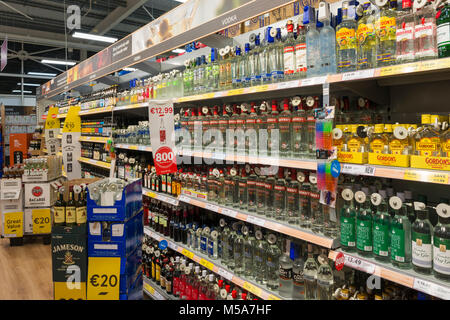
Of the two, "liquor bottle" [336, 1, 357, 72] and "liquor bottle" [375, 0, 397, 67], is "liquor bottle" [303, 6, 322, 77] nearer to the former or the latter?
"liquor bottle" [336, 1, 357, 72]

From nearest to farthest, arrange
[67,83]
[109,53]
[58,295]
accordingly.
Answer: [58,295] → [109,53] → [67,83]

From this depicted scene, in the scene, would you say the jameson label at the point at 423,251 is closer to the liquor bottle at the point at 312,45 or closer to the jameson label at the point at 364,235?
the jameson label at the point at 364,235

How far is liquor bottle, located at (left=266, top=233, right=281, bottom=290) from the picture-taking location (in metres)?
2.04

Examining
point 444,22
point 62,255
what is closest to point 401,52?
point 444,22

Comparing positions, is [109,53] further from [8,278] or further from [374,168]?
[374,168]

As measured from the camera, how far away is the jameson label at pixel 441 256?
49.8 inches

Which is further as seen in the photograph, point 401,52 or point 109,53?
point 109,53

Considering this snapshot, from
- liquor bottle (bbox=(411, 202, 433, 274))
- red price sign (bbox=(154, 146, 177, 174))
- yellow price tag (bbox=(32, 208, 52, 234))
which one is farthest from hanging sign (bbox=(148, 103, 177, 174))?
yellow price tag (bbox=(32, 208, 52, 234))

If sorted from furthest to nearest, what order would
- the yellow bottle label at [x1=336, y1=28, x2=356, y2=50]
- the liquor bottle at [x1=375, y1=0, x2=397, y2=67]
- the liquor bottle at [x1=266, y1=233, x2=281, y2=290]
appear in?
the liquor bottle at [x1=266, y1=233, x2=281, y2=290] → the yellow bottle label at [x1=336, y1=28, x2=356, y2=50] → the liquor bottle at [x1=375, y1=0, x2=397, y2=67]

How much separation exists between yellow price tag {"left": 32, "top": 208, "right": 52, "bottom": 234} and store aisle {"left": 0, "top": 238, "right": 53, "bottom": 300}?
0.23 metres

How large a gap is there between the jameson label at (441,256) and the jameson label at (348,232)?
1.21ft

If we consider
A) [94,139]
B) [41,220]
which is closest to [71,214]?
[94,139]

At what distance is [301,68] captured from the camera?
5.99 ft
